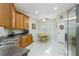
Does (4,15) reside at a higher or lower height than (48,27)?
higher

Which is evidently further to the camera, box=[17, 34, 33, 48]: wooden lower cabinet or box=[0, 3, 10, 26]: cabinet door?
box=[17, 34, 33, 48]: wooden lower cabinet

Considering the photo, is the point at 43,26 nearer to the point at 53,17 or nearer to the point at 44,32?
the point at 44,32

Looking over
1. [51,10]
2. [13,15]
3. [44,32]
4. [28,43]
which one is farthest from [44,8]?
[28,43]

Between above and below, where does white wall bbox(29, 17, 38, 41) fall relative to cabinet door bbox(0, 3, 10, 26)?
below

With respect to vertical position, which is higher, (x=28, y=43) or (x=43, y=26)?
(x=43, y=26)

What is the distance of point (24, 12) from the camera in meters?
1.54

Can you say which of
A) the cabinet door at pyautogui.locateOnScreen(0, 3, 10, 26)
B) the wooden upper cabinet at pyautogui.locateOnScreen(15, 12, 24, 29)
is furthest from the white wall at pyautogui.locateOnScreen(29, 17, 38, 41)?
the cabinet door at pyautogui.locateOnScreen(0, 3, 10, 26)

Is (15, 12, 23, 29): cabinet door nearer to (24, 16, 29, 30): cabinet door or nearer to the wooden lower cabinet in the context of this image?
(24, 16, 29, 30): cabinet door

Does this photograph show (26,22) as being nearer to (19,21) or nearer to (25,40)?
(19,21)

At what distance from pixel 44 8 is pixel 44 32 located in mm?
371

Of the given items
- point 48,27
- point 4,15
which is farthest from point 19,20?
point 48,27

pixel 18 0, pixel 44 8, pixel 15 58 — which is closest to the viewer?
pixel 15 58

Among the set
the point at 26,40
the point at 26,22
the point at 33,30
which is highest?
the point at 26,22

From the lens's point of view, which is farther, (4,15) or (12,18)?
(12,18)
